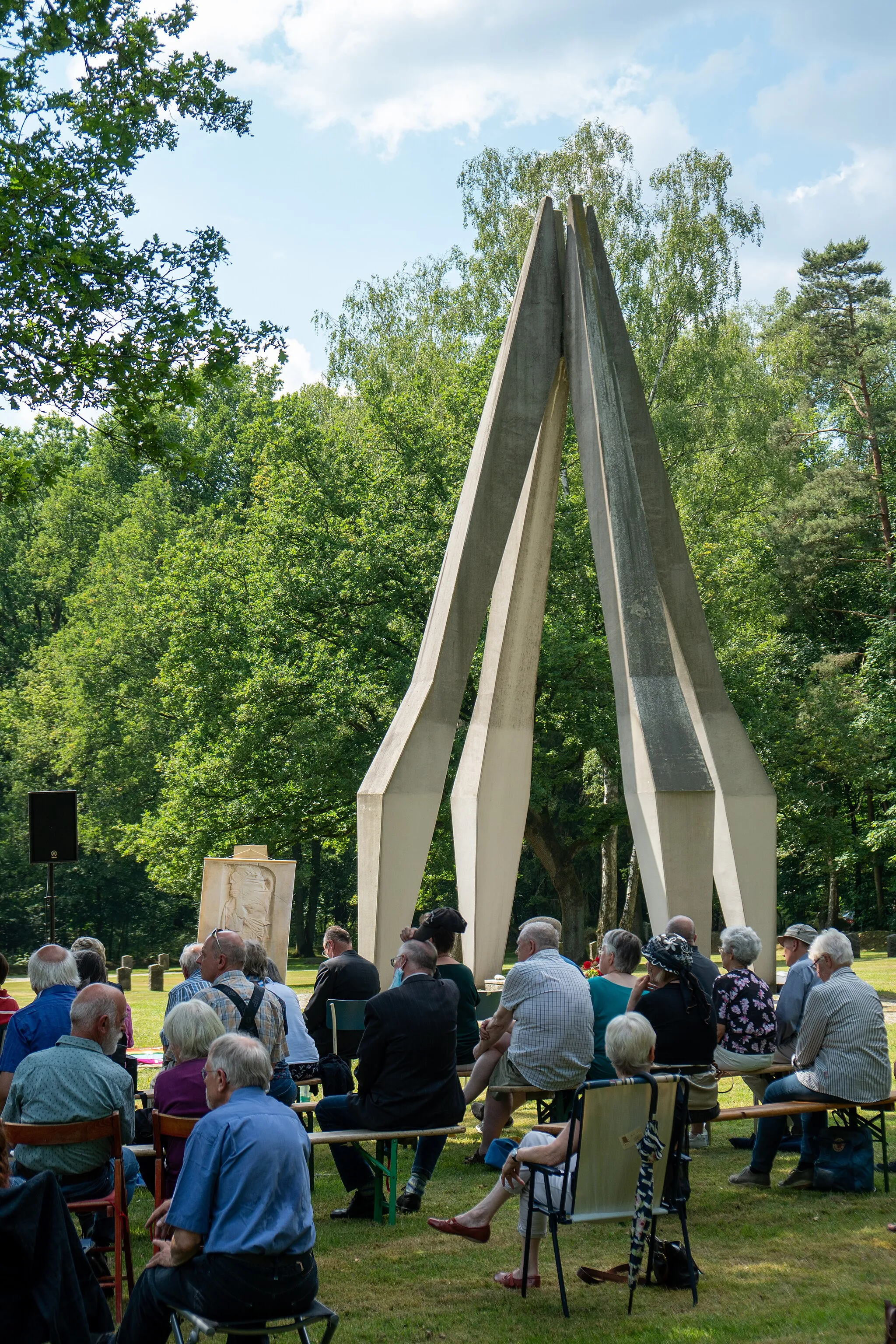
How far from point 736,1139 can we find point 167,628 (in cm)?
2551

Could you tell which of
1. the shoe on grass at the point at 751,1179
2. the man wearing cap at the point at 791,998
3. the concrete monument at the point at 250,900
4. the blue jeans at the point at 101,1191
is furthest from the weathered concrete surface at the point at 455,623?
the blue jeans at the point at 101,1191

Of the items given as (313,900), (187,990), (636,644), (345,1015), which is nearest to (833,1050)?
(345,1015)

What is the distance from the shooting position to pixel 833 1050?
6.39 meters

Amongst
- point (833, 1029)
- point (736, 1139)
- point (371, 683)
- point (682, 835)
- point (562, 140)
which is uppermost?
point (562, 140)

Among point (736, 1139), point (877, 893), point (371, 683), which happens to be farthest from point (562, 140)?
point (736, 1139)

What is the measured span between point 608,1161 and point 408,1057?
1292 millimetres

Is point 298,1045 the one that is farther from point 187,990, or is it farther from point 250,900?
point 250,900

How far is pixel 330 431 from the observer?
2422 cm

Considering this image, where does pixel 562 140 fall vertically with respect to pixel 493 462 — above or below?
above

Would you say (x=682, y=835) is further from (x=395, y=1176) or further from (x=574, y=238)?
(x=574, y=238)

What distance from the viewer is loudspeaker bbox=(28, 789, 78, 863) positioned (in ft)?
Result: 37.4

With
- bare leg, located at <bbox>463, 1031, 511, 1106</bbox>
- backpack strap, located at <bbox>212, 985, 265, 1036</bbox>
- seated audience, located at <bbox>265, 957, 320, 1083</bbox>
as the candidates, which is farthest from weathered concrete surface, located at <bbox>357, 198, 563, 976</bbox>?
backpack strap, located at <bbox>212, 985, 265, 1036</bbox>

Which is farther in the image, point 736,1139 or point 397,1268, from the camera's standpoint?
point 736,1139

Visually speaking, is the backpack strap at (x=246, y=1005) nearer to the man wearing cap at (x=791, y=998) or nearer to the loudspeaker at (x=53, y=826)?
the man wearing cap at (x=791, y=998)
